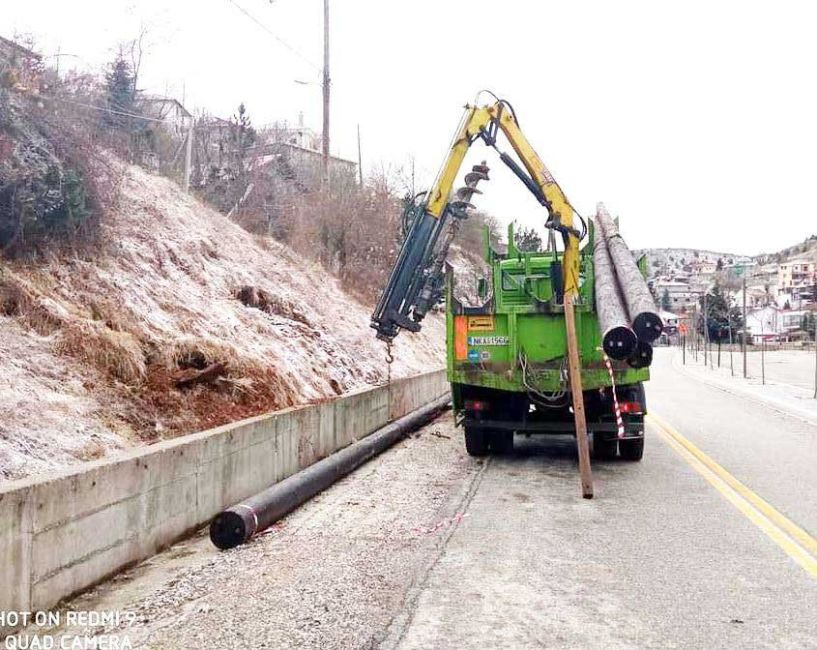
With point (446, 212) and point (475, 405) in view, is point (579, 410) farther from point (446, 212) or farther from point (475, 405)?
point (446, 212)

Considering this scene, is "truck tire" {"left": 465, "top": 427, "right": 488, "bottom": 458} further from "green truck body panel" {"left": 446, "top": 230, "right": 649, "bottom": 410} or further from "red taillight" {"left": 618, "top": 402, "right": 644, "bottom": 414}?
"red taillight" {"left": 618, "top": 402, "right": 644, "bottom": 414}

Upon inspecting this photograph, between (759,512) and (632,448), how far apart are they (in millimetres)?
3268

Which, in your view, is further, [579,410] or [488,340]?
[488,340]

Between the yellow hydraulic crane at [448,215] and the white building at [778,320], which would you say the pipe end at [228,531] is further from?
the white building at [778,320]

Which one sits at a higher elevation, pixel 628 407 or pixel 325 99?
pixel 325 99

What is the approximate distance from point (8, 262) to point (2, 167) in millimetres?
1325

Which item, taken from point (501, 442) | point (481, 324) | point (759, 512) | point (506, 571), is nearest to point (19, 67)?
point (481, 324)

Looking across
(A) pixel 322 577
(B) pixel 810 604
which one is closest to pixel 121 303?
(A) pixel 322 577

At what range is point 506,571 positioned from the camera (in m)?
5.72

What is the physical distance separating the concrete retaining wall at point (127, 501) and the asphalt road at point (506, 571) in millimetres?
234

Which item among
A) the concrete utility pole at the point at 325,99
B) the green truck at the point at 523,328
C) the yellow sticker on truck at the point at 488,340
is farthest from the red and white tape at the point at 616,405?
the concrete utility pole at the point at 325,99

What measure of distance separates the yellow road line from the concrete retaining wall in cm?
495

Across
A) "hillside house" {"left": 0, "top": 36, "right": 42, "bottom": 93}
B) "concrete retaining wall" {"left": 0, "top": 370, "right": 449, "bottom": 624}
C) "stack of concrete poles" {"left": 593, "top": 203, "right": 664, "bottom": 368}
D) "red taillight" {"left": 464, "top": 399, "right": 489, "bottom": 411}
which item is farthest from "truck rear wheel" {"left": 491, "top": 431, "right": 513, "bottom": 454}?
"hillside house" {"left": 0, "top": 36, "right": 42, "bottom": 93}

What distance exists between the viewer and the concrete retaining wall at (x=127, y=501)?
15.0 feet
